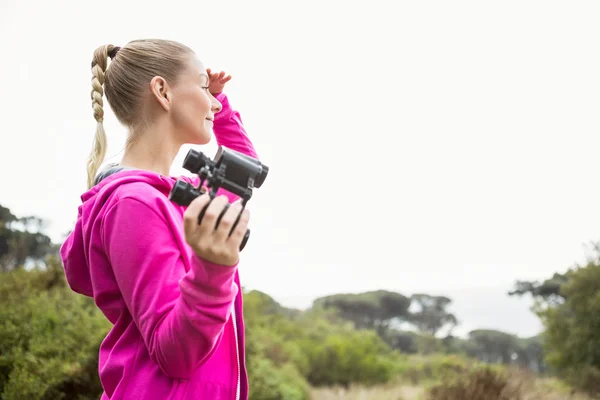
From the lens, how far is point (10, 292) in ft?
24.8

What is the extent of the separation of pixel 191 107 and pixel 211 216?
0.60 metres

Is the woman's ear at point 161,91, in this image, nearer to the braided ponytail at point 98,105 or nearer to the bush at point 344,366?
the braided ponytail at point 98,105

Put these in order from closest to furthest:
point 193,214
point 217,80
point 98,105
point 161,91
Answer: point 193,214
point 161,91
point 98,105
point 217,80

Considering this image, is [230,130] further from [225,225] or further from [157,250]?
[225,225]

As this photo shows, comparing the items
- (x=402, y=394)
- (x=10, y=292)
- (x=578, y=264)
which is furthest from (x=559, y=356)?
(x=10, y=292)

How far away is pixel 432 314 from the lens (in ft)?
134

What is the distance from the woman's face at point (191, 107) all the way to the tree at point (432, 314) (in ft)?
131

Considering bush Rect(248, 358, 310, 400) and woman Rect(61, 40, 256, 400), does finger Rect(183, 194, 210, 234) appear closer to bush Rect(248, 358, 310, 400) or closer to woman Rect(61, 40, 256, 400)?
woman Rect(61, 40, 256, 400)

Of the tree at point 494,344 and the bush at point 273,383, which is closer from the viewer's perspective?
the bush at point 273,383

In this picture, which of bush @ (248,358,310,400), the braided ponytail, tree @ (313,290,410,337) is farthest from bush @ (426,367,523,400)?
tree @ (313,290,410,337)

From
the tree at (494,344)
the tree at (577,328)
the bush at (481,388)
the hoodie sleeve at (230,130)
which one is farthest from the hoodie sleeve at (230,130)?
the tree at (494,344)

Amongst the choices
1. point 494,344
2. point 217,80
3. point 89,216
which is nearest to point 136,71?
point 89,216

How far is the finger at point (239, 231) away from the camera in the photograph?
937 mm

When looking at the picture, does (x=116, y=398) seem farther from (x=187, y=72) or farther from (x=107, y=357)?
(x=187, y=72)
